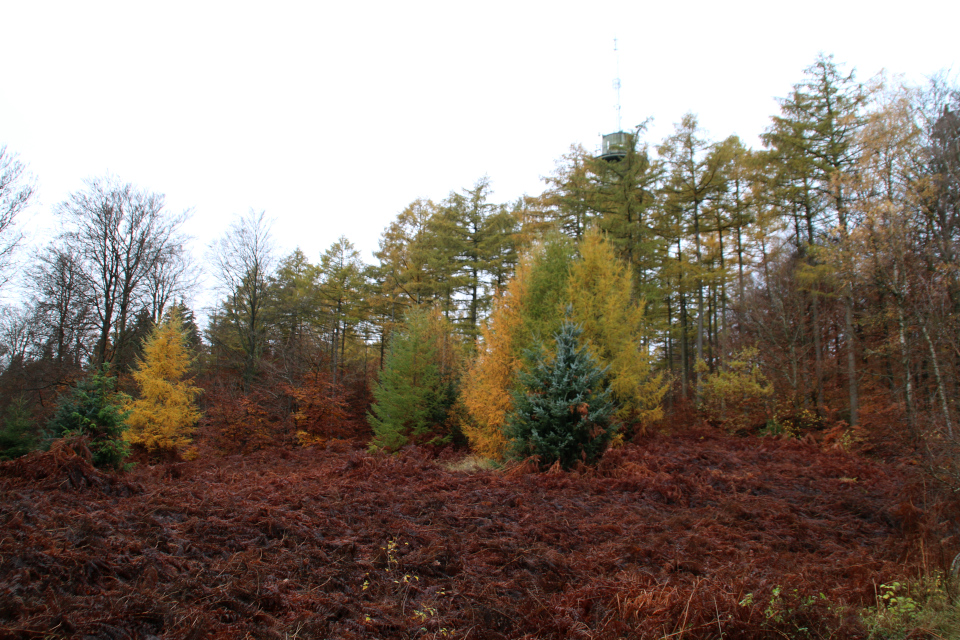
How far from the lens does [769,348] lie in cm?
1534

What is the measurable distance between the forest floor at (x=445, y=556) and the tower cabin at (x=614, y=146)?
14.7 m

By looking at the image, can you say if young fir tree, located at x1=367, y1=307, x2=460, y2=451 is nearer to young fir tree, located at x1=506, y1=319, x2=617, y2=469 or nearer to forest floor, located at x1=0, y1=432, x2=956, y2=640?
young fir tree, located at x1=506, y1=319, x2=617, y2=469

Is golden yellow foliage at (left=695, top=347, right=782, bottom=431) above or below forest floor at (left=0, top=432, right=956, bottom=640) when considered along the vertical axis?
above

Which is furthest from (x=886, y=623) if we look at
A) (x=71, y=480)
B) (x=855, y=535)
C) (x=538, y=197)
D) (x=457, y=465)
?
(x=538, y=197)


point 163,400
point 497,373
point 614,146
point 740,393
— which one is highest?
point 614,146

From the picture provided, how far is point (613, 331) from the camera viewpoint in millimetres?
12992

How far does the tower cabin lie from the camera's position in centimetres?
1922

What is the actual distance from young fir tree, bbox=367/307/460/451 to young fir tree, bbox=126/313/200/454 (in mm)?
6466

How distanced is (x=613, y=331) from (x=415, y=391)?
7.58 m

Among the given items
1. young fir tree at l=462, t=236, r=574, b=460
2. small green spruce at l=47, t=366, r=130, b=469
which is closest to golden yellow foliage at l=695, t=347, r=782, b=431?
young fir tree at l=462, t=236, r=574, b=460

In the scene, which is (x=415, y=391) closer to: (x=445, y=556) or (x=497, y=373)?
(x=497, y=373)

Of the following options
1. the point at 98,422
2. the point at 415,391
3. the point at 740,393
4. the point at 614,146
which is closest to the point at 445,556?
the point at 98,422

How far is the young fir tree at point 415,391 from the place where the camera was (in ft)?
55.5

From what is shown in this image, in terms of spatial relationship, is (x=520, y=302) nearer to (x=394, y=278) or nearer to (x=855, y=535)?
(x=855, y=535)
